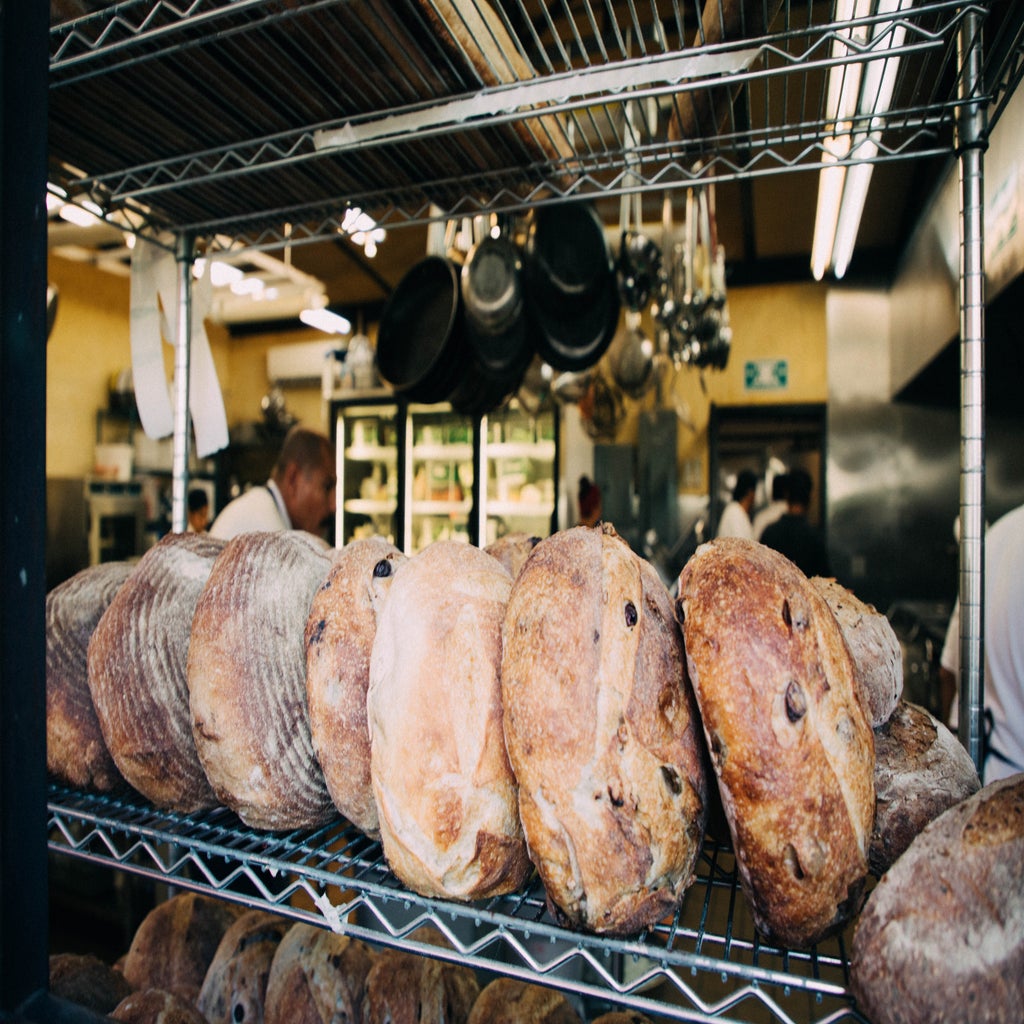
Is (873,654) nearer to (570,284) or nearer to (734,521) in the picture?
(570,284)

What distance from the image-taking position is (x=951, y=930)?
1.91 ft

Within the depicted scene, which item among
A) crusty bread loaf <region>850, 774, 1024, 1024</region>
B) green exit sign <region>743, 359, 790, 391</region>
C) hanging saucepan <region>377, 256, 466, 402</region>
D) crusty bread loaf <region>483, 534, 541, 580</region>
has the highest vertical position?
green exit sign <region>743, 359, 790, 391</region>

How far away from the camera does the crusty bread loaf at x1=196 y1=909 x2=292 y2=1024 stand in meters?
1.13

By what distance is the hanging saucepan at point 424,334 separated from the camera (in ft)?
7.43

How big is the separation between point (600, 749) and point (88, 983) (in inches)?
44.5

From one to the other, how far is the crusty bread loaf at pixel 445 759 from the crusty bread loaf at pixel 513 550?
32 centimetres

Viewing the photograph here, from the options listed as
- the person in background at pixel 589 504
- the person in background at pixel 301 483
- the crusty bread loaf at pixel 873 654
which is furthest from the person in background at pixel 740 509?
the crusty bread loaf at pixel 873 654

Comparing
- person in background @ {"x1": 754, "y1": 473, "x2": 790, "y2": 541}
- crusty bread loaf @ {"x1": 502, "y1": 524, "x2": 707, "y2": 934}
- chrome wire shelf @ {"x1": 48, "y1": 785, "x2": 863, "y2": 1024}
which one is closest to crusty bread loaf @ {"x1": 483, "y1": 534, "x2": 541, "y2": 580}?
crusty bread loaf @ {"x1": 502, "y1": 524, "x2": 707, "y2": 934}

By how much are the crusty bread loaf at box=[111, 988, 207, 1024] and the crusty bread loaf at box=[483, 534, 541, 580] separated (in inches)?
34.4

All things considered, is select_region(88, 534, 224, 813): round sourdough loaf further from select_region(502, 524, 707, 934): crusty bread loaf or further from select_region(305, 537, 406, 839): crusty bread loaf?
select_region(502, 524, 707, 934): crusty bread loaf

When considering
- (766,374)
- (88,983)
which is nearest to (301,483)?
(88,983)

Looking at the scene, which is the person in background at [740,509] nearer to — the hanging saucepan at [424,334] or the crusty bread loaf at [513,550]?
the hanging saucepan at [424,334]

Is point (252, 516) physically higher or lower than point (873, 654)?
higher

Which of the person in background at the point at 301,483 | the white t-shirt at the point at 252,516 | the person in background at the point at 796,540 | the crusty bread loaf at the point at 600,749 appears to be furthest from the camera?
the person in background at the point at 796,540
